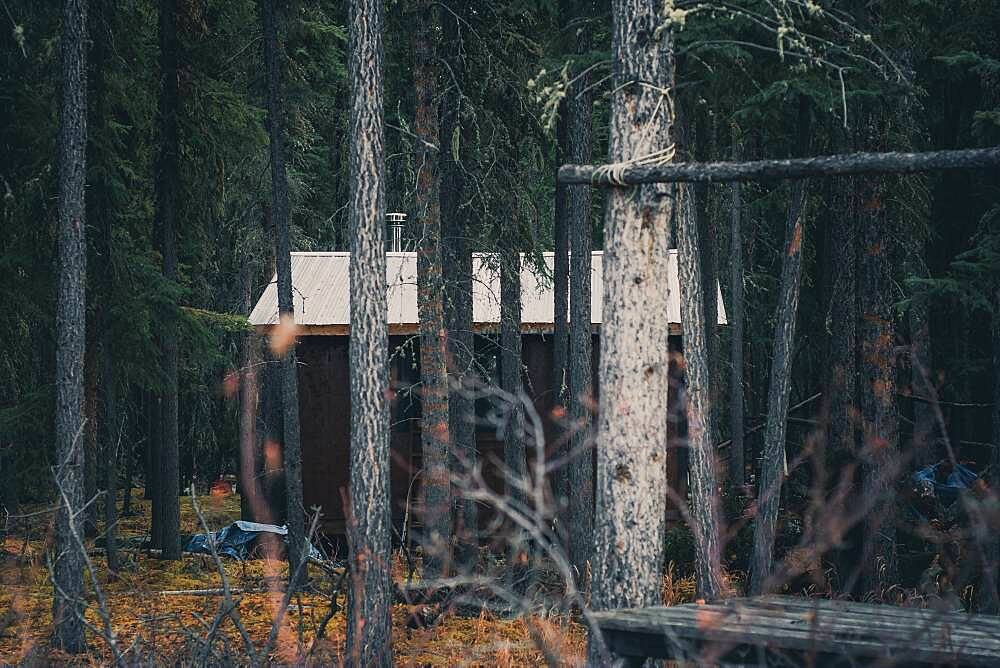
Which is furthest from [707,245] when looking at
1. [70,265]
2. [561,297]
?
[70,265]

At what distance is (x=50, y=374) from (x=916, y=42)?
53.4 ft

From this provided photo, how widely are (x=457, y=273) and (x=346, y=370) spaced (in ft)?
17.9

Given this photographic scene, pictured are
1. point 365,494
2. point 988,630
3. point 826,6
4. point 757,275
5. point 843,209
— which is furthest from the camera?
point 757,275

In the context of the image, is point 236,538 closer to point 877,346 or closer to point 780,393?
point 780,393

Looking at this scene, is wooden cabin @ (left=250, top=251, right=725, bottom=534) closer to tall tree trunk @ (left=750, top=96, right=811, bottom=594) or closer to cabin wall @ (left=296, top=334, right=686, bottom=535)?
cabin wall @ (left=296, top=334, right=686, bottom=535)

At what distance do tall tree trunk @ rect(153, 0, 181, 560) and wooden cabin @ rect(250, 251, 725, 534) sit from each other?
89.0 inches

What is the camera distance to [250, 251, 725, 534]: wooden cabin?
2161 centimetres

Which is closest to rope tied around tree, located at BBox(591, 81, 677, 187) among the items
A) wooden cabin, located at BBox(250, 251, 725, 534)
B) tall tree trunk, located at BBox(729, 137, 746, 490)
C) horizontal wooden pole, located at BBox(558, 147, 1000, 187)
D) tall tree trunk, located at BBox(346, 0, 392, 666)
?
horizontal wooden pole, located at BBox(558, 147, 1000, 187)

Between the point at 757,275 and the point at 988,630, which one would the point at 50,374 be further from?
the point at 988,630

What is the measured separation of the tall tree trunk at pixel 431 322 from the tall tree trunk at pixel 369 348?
252 centimetres

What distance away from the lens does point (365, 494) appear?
484 inches

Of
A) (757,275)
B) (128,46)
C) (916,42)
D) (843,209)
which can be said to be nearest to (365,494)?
(843,209)

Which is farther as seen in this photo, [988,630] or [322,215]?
[322,215]

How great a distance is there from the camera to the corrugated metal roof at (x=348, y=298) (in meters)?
21.5
